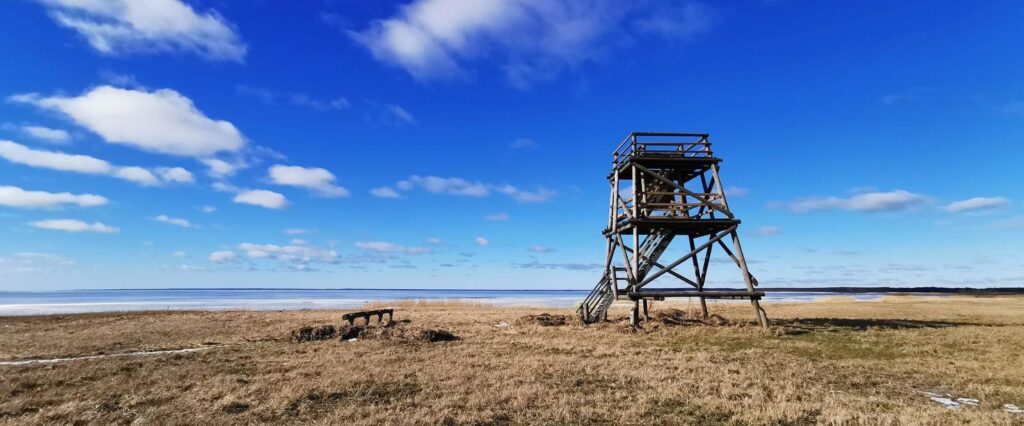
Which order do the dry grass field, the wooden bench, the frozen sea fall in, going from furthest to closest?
1. the frozen sea
2. the wooden bench
3. the dry grass field

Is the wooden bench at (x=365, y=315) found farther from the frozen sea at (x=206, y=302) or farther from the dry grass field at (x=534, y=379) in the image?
the frozen sea at (x=206, y=302)

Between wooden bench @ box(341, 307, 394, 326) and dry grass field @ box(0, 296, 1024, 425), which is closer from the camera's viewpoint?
dry grass field @ box(0, 296, 1024, 425)

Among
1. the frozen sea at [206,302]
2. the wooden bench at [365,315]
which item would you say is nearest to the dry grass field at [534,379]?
the wooden bench at [365,315]

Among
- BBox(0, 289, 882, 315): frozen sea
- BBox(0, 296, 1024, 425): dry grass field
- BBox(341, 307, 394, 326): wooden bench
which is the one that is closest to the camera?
BBox(0, 296, 1024, 425): dry grass field

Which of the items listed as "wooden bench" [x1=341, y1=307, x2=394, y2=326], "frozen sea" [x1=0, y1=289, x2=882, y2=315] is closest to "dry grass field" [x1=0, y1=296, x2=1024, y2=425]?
"wooden bench" [x1=341, y1=307, x2=394, y2=326]

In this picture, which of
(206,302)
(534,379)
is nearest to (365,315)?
(534,379)

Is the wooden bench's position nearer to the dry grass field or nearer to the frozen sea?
the dry grass field

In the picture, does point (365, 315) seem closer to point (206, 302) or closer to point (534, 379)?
point (534, 379)

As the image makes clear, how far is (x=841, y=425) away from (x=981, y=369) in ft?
23.0

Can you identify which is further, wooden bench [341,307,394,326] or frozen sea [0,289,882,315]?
frozen sea [0,289,882,315]

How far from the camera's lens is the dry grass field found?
24.9ft

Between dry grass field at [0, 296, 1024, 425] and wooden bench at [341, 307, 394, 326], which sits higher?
wooden bench at [341, 307, 394, 326]

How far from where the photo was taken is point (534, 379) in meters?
9.95

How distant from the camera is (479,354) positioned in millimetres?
13266
